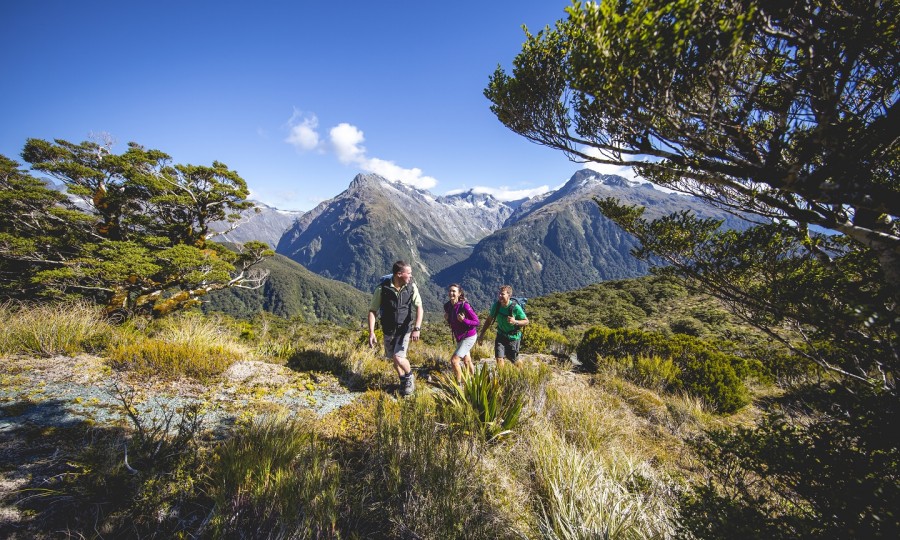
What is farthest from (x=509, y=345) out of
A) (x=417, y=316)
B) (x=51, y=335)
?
(x=51, y=335)

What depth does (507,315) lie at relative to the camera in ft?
22.1

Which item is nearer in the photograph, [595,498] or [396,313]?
[595,498]

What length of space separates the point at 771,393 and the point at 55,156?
83.6 feet

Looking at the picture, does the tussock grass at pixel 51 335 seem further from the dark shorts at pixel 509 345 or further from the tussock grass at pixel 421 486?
the dark shorts at pixel 509 345

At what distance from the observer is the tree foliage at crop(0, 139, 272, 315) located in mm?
10953

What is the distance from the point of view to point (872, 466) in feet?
5.38

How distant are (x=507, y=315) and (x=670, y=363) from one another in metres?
3.91

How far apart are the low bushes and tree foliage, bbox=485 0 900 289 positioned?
189 inches

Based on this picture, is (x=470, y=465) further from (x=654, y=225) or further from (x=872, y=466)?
(x=654, y=225)

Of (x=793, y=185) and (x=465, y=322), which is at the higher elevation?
(x=793, y=185)

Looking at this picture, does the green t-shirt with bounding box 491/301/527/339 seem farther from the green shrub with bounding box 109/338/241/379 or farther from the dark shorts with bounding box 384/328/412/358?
the green shrub with bounding box 109/338/241/379

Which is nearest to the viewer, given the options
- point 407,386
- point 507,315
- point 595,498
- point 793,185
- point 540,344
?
point 793,185

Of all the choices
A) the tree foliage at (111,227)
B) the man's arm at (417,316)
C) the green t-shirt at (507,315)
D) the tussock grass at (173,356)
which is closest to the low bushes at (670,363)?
the green t-shirt at (507,315)

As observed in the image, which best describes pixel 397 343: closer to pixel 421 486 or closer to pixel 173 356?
pixel 421 486
